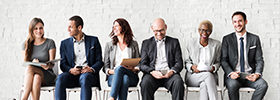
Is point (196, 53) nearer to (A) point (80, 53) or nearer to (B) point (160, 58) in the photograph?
(B) point (160, 58)

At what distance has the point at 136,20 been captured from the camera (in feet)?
15.0

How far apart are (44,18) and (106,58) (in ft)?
4.75

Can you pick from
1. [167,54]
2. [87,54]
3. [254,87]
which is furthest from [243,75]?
[87,54]

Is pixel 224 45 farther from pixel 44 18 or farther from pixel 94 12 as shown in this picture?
pixel 44 18

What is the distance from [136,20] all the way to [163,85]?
133cm

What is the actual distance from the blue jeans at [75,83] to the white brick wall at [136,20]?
1.06 m

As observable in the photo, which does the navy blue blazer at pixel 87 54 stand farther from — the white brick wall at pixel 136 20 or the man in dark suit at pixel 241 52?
the man in dark suit at pixel 241 52

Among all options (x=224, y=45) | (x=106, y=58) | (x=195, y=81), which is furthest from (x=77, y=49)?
(x=224, y=45)

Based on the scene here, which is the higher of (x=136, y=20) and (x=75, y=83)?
(x=136, y=20)

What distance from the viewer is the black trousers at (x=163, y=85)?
11.3 feet

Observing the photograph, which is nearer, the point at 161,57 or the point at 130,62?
the point at 130,62

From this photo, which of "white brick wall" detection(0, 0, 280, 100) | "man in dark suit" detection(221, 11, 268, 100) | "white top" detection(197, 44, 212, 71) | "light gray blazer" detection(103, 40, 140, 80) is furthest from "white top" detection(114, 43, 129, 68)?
"man in dark suit" detection(221, 11, 268, 100)

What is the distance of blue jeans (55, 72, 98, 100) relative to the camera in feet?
11.1

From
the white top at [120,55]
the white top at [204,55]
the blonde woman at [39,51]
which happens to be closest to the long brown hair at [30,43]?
the blonde woman at [39,51]
